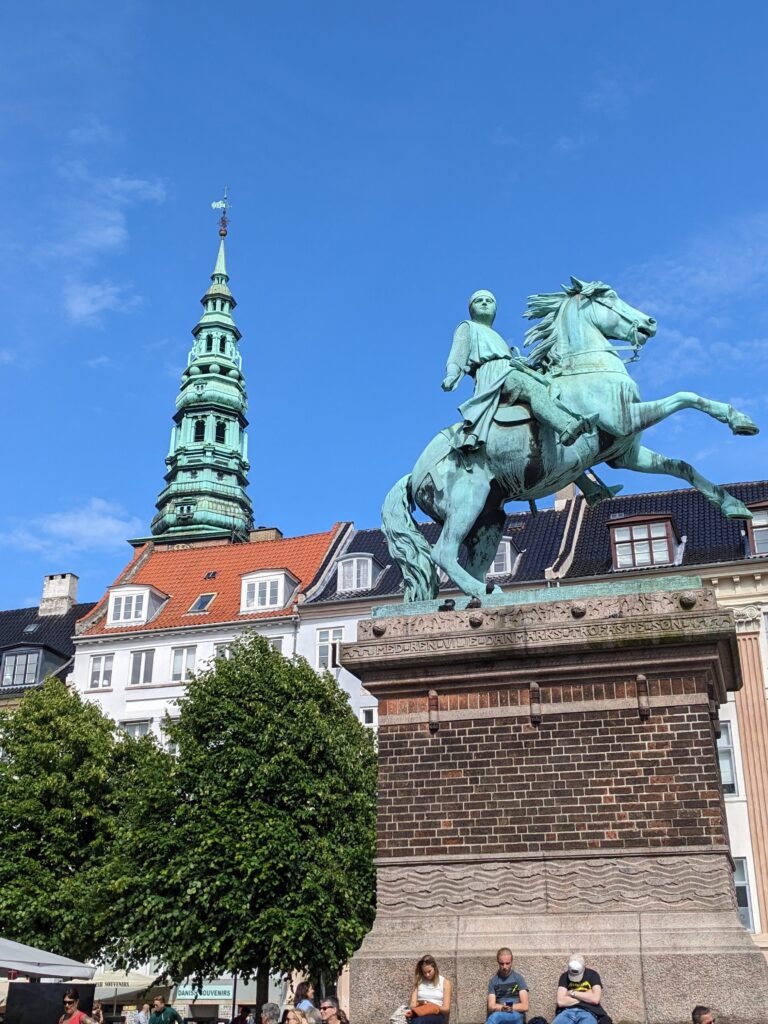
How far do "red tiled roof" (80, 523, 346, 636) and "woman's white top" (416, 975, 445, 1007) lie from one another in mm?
37272

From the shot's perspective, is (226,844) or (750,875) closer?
(226,844)

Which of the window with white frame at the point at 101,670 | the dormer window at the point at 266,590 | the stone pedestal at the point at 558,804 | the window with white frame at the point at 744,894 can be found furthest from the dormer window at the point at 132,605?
the stone pedestal at the point at 558,804

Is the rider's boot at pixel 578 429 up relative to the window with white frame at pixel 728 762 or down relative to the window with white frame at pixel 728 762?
down

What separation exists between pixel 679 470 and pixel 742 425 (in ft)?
3.68

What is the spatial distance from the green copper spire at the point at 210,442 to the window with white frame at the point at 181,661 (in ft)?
72.7

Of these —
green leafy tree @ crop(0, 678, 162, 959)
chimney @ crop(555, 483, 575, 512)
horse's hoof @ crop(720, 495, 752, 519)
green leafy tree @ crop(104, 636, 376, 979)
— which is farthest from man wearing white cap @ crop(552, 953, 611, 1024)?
chimney @ crop(555, 483, 575, 512)

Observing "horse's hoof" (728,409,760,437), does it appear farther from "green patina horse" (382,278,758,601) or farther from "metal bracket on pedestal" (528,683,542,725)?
"metal bracket on pedestal" (528,683,542,725)

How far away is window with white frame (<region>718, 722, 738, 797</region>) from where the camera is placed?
38.6m

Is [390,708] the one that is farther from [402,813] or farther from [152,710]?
[152,710]

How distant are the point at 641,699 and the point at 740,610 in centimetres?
2900

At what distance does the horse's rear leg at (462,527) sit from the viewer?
1470cm

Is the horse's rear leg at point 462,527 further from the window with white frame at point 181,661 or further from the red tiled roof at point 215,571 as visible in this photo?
the window with white frame at point 181,661

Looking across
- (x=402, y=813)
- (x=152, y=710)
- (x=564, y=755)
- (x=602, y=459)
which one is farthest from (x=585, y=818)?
(x=152, y=710)

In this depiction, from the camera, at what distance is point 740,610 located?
40.5 m
